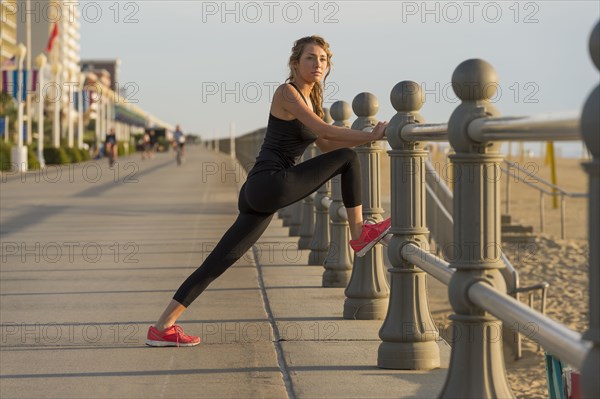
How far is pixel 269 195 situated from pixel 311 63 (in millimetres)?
707

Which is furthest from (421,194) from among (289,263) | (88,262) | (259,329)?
(88,262)

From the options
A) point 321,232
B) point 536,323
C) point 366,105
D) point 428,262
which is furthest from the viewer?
point 321,232

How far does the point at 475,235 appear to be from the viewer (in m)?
4.02

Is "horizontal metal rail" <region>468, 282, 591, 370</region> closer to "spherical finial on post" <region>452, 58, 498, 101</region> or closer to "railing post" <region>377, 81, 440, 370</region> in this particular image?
"spherical finial on post" <region>452, 58, 498, 101</region>

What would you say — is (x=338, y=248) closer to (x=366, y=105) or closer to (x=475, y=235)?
(x=366, y=105)

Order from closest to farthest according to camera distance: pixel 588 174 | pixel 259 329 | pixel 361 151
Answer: pixel 588 174 → pixel 259 329 → pixel 361 151

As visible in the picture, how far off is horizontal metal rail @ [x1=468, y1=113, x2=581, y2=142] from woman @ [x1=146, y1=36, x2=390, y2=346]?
7.32ft

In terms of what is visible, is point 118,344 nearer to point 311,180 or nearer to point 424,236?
point 311,180

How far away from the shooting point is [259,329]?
7160mm

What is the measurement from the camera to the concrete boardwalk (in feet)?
18.1

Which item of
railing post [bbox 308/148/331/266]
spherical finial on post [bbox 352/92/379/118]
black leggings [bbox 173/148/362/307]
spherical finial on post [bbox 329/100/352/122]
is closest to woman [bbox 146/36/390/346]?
black leggings [bbox 173/148/362/307]

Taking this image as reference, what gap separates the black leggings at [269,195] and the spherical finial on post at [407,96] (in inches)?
19.9

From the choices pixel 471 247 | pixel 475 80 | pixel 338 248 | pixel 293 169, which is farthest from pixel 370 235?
pixel 338 248

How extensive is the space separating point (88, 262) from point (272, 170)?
5620mm
